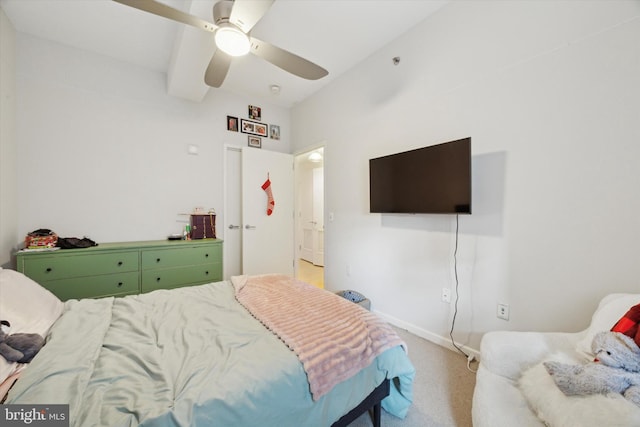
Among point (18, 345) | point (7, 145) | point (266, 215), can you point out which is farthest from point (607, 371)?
point (7, 145)

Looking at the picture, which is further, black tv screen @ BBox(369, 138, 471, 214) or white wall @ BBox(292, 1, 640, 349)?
black tv screen @ BBox(369, 138, 471, 214)

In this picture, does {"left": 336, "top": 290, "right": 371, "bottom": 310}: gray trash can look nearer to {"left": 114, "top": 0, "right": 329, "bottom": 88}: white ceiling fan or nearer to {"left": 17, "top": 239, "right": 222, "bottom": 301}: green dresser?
{"left": 17, "top": 239, "right": 222, "bottom": 301}: green dresser

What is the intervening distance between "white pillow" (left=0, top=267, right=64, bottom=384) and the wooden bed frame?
56.7 inches

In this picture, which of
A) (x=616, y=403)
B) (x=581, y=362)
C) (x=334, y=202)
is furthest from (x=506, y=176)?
(x=334, y=202)

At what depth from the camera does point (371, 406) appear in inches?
48.3

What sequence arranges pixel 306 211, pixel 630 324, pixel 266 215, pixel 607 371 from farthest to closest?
pixel 306 211
pixel 266 215
pixel 630 324
pixel 607 371

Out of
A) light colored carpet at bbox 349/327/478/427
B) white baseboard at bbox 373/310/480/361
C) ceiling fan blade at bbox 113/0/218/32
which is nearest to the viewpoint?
ceiling fan blade at bbox 113/0/218/32

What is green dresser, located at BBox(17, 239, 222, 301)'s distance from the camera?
2115mm

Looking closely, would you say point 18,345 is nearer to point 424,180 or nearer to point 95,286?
point 95,286

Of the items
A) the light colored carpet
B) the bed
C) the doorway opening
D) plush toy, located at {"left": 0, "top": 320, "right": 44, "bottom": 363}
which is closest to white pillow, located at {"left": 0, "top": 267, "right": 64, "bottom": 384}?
the bed

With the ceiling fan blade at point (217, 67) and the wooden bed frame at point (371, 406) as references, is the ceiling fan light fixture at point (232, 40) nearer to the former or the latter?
the ceiling fan blade at point (217, 67)

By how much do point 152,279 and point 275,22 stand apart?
2771 millimetres

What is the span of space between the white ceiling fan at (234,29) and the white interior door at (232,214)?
162cm

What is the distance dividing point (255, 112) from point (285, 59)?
2.08 metres
